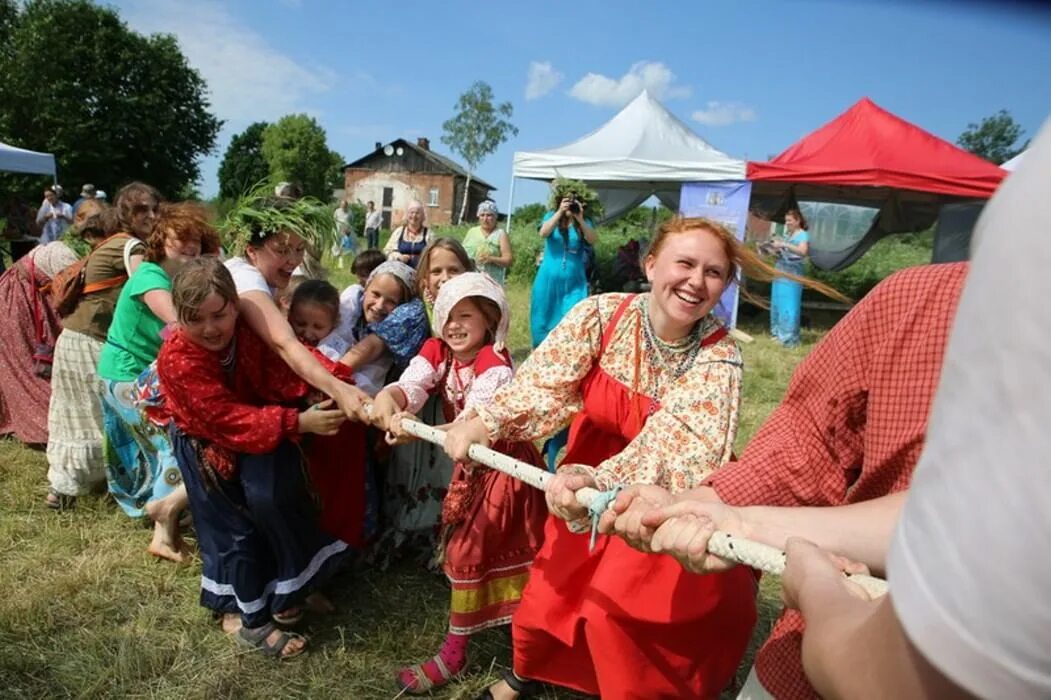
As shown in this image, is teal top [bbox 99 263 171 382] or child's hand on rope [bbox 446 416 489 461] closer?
child's hand on rope [bbox 446 416 489 461]

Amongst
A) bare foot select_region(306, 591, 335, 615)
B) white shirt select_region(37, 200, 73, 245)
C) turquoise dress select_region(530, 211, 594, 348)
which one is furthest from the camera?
white shirt select_region(37, 200, 73, 245)

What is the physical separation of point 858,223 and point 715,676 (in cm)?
1629

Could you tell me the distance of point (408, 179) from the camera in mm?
63969

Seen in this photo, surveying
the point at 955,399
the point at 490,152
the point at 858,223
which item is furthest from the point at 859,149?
the point at 490,152

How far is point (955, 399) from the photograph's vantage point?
1.82 feet

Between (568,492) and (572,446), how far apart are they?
639mm

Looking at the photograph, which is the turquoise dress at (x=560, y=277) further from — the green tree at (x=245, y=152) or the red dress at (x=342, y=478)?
the green tree at (x=245, y=152)

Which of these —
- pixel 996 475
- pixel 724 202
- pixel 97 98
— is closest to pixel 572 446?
pixel 996 475

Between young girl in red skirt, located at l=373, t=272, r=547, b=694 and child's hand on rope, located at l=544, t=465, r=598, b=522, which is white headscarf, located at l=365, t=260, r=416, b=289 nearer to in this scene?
young girl in red skirt, located at l=373, t=272, r=547, b=694

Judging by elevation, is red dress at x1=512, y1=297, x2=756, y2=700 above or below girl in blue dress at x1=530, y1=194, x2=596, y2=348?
below

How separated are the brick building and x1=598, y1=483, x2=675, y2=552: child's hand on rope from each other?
62.6 m

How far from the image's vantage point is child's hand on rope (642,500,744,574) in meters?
1.42

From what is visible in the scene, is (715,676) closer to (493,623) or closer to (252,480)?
(493,623)

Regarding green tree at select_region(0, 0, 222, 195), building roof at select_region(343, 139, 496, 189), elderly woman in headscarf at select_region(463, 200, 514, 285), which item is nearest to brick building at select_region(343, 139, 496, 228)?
building roof at select_region(343, 139, 496, 189)
